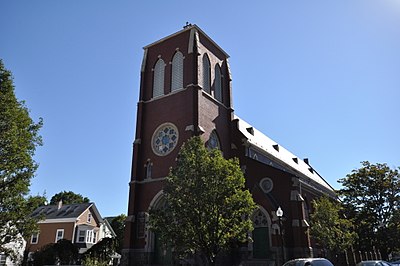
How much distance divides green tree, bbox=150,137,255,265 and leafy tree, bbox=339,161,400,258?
22393 mm

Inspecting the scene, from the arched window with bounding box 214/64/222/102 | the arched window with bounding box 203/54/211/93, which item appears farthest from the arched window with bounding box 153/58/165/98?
the arched window with bounding box 214/64/222/102

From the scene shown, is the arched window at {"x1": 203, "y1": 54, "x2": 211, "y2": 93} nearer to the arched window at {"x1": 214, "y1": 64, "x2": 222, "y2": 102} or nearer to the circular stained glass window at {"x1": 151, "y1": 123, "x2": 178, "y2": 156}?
the arched window at {"x1": 214, "y1": 64, "x2": 222, "y2": 102}

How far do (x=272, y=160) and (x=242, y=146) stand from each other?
864cm

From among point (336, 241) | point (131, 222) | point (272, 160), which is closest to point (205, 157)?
point (131, 222)

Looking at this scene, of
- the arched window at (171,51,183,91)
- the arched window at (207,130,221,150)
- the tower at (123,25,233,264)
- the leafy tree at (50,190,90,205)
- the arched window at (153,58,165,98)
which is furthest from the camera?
the leafy tree at (50,190,90,205)

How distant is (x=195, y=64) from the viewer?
28.6m

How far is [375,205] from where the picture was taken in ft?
110

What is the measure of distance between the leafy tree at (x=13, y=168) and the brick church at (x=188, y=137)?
434 inches

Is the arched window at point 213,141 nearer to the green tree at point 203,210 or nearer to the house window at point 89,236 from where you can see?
the green tree at point 203,210

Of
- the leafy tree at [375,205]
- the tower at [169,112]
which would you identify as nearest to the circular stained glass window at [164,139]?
the tower at [169,112]

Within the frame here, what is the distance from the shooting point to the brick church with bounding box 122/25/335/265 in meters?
25.8

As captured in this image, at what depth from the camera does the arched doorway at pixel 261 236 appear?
87.6ft

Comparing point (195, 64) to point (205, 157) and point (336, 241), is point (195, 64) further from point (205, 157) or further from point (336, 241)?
point (336, 241)

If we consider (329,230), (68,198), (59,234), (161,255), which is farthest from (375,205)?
(68,198)
